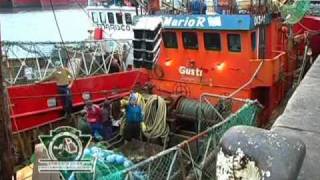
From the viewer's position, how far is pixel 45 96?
13.1 metres

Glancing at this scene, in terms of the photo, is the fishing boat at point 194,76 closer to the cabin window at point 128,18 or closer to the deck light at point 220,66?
the deck light at point 220,66

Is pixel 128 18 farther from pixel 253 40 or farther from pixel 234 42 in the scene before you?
pixel 253 40

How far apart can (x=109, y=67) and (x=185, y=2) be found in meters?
6.17

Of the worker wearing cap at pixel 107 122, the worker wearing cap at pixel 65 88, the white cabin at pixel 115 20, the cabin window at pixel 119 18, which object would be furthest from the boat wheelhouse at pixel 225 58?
the cabin window at pixel 119 18

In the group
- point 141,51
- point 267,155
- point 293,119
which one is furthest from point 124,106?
point 267,155

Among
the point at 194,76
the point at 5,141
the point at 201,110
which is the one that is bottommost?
the point at 201,110

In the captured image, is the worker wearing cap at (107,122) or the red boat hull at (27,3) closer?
the worker wearing cap at (107,122)

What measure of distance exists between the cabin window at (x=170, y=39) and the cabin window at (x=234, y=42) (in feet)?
5.37

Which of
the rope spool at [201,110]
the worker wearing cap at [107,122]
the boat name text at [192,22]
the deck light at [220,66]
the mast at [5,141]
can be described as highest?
the boat name text at [192,22]

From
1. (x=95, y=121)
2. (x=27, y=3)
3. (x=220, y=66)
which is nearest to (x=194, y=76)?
(x=220, y=66)

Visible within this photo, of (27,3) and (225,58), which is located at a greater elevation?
(27,3)

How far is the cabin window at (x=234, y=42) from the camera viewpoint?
11688 mm

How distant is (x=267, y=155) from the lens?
1465 mm

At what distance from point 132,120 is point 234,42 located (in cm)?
327
